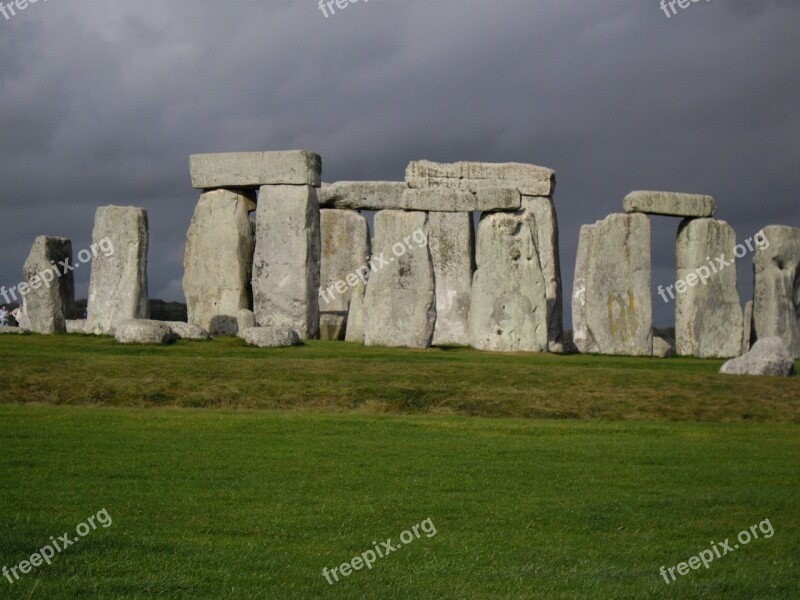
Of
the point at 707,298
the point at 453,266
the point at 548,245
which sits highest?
the point at 548,245

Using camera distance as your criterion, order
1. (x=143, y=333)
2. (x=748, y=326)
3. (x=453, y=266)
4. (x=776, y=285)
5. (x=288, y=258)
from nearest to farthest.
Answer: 1. (x=143, y=333)
2. (x=288, y=258)
3. (x=776, y=285)
4. (x=748, y=326)
5. (x=453, y=266)

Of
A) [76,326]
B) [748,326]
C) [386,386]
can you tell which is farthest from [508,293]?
[76,326]

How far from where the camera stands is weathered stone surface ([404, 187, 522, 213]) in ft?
84.1

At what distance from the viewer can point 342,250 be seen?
1345 inches

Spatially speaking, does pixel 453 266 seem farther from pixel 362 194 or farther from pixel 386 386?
pixel 386 386

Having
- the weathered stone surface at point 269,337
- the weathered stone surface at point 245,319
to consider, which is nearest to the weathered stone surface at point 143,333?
the weathered stone surface at point 269,337

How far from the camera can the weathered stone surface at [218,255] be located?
2839 centimetres

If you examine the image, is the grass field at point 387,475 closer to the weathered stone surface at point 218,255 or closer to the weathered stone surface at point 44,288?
the weathered stone surface at point 44,288

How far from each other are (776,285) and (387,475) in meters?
18.4

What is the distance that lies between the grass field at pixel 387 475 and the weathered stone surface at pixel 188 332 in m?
1.95

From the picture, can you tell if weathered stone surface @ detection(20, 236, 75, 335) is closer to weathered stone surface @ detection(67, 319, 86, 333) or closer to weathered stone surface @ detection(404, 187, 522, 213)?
weathered stone surface @ detection(67, 319, 86, 333)

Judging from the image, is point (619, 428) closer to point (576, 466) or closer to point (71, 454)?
point (576, 466)

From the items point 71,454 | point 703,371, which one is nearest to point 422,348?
point 703,371

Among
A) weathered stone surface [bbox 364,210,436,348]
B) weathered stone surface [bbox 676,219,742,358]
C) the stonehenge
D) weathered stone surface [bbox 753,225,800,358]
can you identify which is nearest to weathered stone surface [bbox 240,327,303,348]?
the stonehenge
